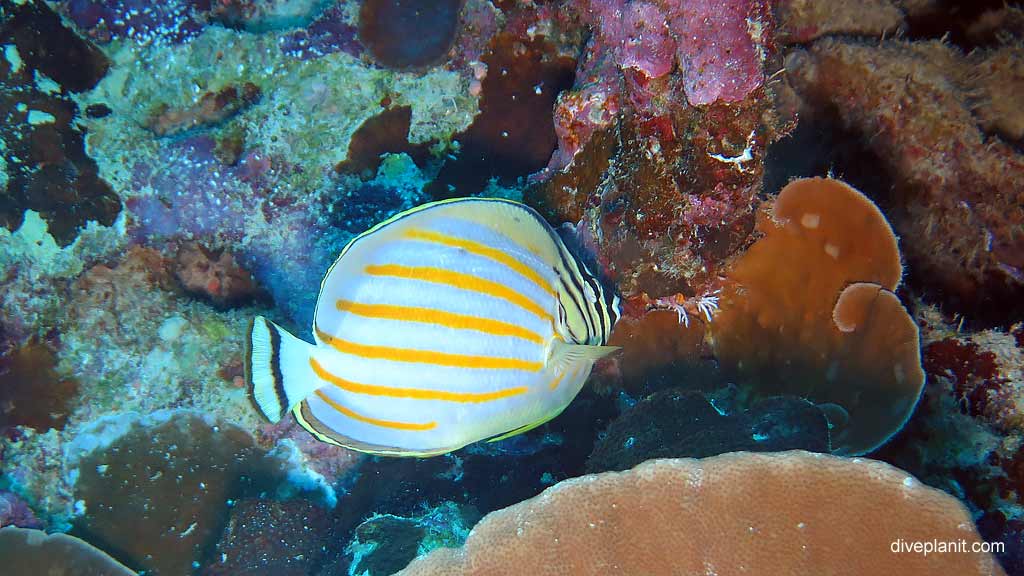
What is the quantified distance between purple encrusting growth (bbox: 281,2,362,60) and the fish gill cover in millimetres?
19

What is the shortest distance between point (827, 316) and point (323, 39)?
13.4 feet

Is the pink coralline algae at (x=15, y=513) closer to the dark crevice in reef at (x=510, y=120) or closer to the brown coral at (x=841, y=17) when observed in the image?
the dark crevice in reef at (x=510, y=120)

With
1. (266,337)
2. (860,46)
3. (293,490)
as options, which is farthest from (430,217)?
(860,46)

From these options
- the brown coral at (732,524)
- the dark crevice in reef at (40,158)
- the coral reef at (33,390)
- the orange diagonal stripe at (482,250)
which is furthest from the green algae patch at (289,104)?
the brown coral at (732,524)

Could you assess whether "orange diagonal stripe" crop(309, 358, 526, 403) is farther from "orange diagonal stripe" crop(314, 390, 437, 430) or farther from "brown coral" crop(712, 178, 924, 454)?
"brown coral" crop(712, 178, 924, 454)

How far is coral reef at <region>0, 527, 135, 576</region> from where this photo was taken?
3.69 m

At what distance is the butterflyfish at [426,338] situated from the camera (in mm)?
2129

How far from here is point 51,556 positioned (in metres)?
3.71

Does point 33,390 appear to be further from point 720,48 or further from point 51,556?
point 720,48

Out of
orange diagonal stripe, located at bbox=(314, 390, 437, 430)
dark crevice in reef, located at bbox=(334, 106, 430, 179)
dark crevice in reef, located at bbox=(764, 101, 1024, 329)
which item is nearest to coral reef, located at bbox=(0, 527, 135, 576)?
orange diagonal stripe, located at bbox=(314, 390, 437, 430)

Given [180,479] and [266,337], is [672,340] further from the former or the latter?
[180,479]

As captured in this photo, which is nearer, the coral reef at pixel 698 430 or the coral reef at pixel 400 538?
the coral reef at pixel 698 430

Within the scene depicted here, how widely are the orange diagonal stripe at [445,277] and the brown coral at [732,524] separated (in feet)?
2.76
